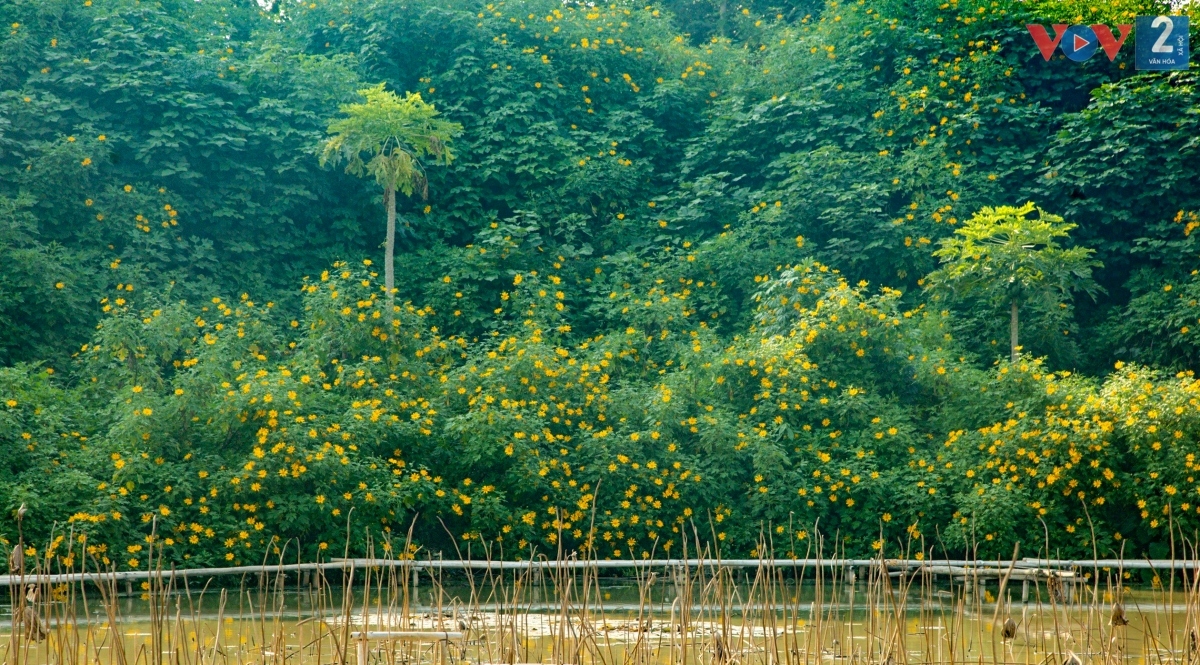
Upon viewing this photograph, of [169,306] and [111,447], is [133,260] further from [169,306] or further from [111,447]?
[111,447]

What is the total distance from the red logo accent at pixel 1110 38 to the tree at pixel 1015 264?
292 centimetres

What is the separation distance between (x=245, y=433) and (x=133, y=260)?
347cm

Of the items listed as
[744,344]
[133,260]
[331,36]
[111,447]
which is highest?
[331,36]

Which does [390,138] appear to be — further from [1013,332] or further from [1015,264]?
[1013,332]

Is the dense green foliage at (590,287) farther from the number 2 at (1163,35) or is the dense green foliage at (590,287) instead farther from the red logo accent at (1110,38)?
the number 2 at (1163,35)

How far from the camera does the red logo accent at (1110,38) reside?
12.6 meters

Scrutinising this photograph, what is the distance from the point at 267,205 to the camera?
12102 millimetres

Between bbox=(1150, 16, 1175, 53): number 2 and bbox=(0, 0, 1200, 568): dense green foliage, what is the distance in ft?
1.52

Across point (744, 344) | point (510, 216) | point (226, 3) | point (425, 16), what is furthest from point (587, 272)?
point (226, 3)

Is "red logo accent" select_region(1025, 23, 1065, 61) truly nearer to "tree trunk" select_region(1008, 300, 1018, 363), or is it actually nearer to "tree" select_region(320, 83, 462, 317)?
"tree trunk" select_region(1008, 300, 1018, 363)

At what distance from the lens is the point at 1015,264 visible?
10352 mm

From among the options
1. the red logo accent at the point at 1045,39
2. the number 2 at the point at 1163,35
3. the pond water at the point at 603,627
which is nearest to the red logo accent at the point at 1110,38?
the red logo accent at the point at 1045,39

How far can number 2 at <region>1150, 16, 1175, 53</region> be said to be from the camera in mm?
12336

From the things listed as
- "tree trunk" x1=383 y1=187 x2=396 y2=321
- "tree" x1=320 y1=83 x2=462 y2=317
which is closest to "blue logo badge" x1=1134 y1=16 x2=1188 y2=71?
"tree" x1=320 y1=83 x2=462 y2=317
